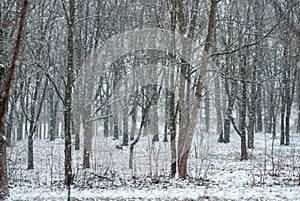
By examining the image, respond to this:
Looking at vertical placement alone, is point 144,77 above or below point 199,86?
Answer: above

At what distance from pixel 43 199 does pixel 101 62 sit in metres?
8.69

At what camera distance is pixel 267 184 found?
10.6 m

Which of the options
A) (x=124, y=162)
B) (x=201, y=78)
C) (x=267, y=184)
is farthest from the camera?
(x=124, y=162)

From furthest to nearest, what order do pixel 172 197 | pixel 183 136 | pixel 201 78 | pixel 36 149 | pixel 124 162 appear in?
pixel 36 149, pixel 124 162, pixel 183 136, pixel 201 78, pixel 172 197

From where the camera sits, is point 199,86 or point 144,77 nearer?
point 199,86

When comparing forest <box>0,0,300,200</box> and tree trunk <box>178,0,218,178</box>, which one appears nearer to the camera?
forest <box>0,0,300,200</box>

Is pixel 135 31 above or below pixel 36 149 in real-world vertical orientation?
above

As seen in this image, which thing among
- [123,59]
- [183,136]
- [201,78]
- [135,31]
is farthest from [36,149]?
[201,78]

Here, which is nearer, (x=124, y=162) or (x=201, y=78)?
(x=201, y=78)

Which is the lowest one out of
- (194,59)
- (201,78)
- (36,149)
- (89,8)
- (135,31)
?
(36,149)

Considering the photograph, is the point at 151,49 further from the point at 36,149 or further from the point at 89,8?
the point at 36,149

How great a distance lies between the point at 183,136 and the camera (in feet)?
41.4

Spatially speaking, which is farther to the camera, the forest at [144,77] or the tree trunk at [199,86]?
the tree trunk at [199,86]

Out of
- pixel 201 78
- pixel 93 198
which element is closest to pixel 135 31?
pixel 201 78
